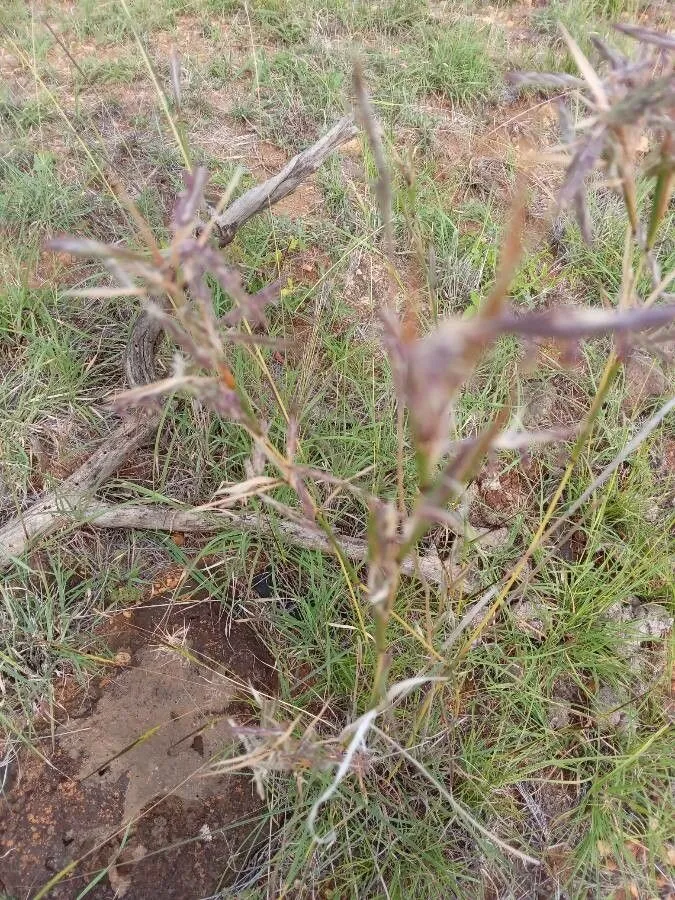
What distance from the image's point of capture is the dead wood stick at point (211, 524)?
1.44 m

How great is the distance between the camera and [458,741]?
1.29 m

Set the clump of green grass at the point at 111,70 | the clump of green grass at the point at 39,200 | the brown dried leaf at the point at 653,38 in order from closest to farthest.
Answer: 1. the brown dried leaf at the point at 653,38
2. the clump of green grass at the point at 39,200
3. the clump of green grass at the point at 111,70

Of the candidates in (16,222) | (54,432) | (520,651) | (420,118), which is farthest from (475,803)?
(420,118)

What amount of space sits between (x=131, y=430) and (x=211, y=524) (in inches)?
12.9

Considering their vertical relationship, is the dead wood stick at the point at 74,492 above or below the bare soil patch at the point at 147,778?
above

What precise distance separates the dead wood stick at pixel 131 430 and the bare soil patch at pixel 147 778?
11.5 inches

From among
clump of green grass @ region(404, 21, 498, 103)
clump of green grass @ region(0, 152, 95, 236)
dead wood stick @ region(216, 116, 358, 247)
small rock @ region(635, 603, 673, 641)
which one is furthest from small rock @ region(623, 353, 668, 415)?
clump of green grass @ region(0, 152, 95, 236)

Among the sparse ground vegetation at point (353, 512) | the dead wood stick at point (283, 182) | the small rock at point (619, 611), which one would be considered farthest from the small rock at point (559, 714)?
the dead wood stick at point (283, 182)

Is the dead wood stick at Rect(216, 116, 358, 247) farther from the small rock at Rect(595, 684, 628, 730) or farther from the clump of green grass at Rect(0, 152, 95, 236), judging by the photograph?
the small rock at Rect(595, 684, 628, 730)

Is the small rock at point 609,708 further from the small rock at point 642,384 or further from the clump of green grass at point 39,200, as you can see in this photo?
the clump of green grass at point 39,200

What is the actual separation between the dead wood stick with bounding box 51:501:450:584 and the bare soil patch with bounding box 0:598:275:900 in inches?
7.8

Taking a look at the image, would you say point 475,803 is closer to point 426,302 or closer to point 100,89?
point 426,302

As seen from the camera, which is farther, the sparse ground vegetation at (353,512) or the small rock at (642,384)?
the small rock at (642,384)

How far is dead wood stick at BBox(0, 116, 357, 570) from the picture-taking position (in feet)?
4.74
